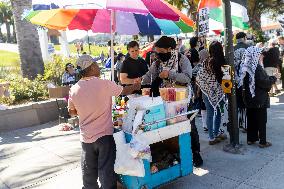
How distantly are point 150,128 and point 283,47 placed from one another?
934 cm

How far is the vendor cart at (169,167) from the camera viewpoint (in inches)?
152

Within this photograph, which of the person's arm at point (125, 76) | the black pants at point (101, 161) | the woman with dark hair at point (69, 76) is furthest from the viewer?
the woman with dark hair at point (69, 76)

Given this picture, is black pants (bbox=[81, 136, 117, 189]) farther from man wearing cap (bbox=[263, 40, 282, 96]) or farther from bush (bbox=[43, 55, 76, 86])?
bush (bbox=[43, 55, 76, 86])

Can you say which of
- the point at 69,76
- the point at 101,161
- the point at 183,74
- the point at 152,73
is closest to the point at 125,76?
the point at 152,73

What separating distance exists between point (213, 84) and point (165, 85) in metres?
1.29

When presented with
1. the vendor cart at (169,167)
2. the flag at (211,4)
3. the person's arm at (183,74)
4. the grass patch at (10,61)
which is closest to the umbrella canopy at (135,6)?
the person's arm at (183,74)

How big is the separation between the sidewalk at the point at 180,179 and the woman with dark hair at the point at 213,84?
409 millimetres

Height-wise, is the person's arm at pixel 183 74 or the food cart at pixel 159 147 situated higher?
the person's arm at pixel 183 74

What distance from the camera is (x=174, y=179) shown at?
4172mm

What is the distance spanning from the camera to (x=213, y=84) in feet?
18.3

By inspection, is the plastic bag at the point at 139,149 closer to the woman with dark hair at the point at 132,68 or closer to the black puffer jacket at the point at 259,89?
the woman with dark hair at the point at 132,68

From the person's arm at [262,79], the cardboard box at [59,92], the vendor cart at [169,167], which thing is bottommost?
the vendor cart at [169,167]

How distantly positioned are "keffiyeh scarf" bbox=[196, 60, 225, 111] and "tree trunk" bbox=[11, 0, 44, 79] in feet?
22.5

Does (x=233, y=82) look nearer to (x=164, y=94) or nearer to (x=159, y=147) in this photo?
(x=164, y=94)
